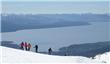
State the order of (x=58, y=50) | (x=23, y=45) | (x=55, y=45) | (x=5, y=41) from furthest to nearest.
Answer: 1. (x=5, y=41)
2. (x=55, y=45)
3. (x=58, y=50)
4. (x=23, y=45)

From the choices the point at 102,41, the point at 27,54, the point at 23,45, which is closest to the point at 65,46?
the point at 102,41

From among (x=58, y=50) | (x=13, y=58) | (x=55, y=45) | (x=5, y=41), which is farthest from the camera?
(x=5, y=41)

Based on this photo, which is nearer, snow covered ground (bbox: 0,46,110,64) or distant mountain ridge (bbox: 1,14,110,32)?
snow covered ground (bbox: 0,46,110,64)

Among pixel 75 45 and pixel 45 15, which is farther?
pixel 45 15

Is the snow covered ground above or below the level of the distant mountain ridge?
below

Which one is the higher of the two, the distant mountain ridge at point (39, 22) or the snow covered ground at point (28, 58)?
the distant mountain ridge at point (39, 22)

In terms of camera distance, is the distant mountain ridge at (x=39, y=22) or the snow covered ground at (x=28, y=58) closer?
the snow covered ground at (x=28, y=58)

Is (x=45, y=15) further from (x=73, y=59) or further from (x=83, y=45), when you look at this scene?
(x=73, y=59)

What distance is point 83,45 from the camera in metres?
29.9

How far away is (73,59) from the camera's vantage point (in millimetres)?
12156

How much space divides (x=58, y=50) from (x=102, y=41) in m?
8.28

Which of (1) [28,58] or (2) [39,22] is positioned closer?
(1) [28,58]

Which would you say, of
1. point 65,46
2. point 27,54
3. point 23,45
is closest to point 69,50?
point 65,46

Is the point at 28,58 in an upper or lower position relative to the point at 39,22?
lower
